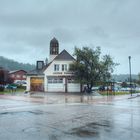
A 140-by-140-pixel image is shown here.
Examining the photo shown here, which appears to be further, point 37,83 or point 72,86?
point 37,83

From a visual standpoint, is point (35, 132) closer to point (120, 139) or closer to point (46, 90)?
point (120, 139)

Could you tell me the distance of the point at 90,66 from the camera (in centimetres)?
5119

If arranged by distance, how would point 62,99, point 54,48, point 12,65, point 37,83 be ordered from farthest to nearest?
1. point 12,65
2. point 54,48
3. point 37,83
4. point 62,99

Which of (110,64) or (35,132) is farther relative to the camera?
(110,64)

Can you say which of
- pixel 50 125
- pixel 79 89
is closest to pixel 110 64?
pixel 79 89

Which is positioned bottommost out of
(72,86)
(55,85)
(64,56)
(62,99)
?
(62,99)

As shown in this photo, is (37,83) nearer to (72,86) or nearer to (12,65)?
(72,86)

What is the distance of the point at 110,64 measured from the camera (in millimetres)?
51750

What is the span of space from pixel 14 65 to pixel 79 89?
129m

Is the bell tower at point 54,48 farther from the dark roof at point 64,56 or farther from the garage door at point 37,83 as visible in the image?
the garage door at point 37,83

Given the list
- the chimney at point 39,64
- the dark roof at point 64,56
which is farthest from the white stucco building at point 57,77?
the chimney at point 39,64

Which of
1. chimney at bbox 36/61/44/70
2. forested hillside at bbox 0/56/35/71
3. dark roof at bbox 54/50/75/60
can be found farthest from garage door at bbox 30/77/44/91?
forested hillside at bbox 0/56/35/71

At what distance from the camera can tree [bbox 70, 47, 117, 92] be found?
50.7 metres

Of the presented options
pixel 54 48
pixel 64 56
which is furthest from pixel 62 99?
pixel 54 48
